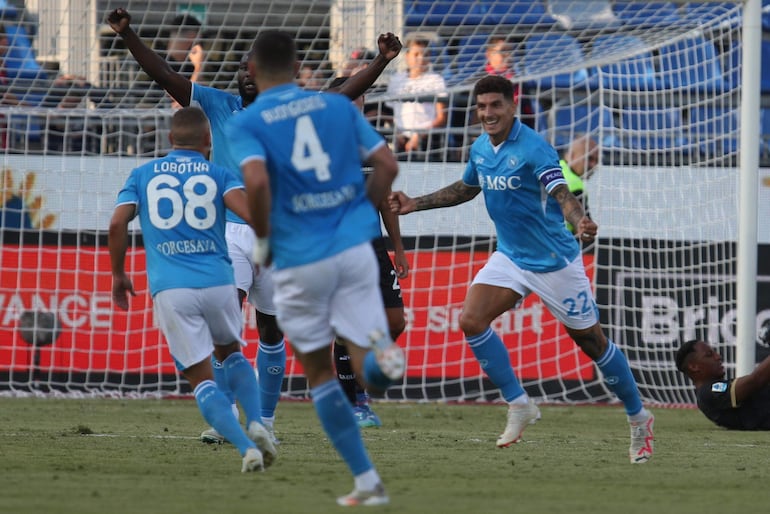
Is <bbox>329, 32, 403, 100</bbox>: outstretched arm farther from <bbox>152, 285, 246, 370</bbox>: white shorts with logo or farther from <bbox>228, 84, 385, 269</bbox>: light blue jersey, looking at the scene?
<bbox>228, 84, 385, 269</bbox>: light blue jersey

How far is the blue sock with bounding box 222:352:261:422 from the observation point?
646 cm

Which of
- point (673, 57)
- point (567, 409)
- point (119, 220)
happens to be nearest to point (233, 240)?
point (119, 220)

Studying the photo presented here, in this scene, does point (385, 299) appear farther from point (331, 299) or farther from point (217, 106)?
point (331, 299)

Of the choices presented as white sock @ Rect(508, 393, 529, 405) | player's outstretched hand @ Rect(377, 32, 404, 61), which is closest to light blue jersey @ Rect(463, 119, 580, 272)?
white sock @ Rect(508, 393, 529, 405)

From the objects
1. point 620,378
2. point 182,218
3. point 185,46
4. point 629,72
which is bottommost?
point 620,378

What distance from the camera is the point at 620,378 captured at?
288 inches

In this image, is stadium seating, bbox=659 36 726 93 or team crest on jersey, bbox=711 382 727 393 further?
stadium seating, bbox=659 36 726 93

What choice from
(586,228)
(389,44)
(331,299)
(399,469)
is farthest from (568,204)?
(331,299)

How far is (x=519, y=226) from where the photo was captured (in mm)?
7625

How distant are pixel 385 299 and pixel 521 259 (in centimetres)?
194

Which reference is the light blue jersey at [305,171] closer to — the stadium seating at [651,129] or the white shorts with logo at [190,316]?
the white shorts with logo at [190,316]

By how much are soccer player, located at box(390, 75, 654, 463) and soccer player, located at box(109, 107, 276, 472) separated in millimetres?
1506

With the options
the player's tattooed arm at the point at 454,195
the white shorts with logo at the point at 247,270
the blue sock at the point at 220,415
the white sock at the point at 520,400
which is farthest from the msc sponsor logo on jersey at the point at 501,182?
the blue sock at the point at 220,415

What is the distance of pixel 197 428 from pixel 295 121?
4553 mm
